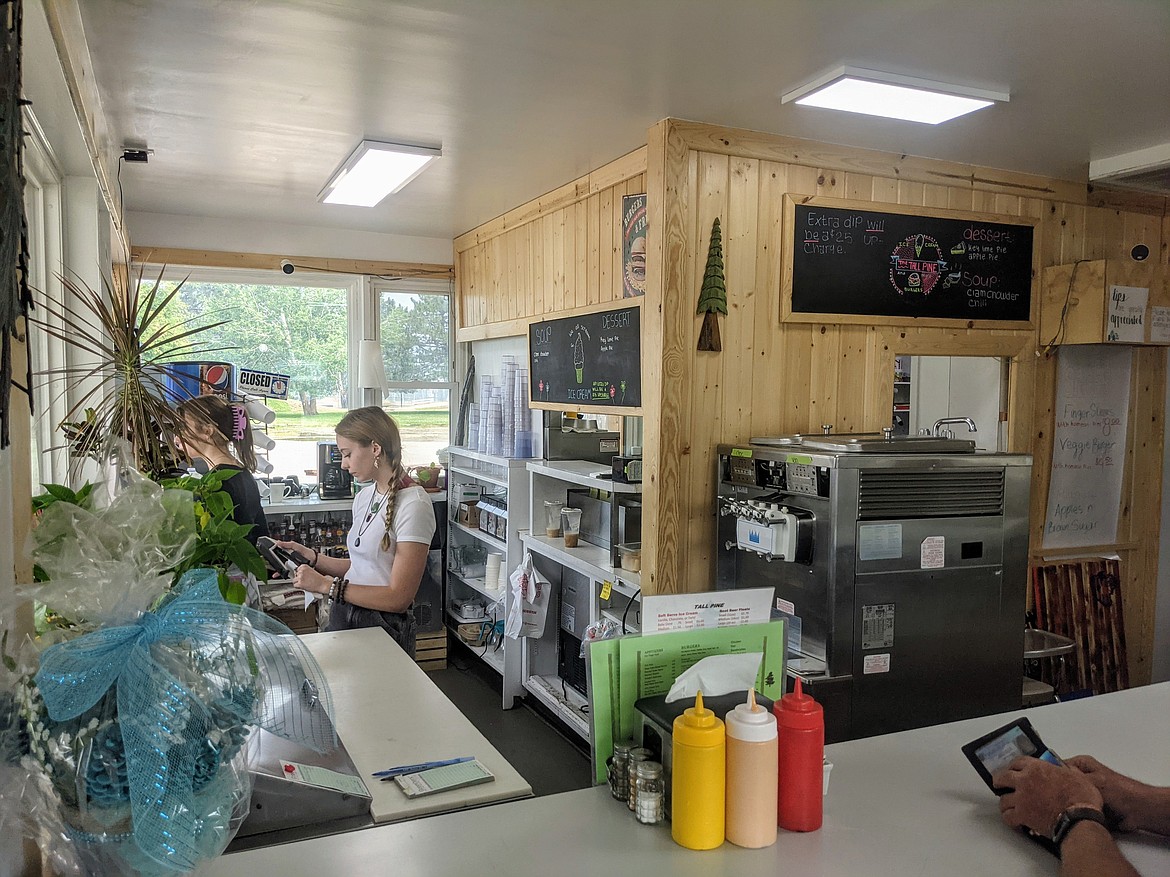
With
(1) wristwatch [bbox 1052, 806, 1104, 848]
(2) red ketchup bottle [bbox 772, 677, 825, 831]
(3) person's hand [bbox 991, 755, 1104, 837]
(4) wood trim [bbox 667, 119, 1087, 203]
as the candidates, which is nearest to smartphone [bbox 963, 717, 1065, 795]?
(3) person's hand [bbox 991, 755, 1104, 837]

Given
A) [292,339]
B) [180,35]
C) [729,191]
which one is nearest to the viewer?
[180,35]

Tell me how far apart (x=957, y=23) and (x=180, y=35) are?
2.13 m

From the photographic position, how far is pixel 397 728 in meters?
2.15

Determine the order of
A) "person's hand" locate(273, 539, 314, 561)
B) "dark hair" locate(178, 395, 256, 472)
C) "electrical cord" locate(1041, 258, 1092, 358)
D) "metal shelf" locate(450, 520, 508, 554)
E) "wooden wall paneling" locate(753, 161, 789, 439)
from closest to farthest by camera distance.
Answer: "dark hair" locate(178, 395, 256, 472), "wooden wall paneling" locate(753, 161, 789, 439), "person's hand" locate(273, 539, 314, 561), "electrical cord" locate(1041, 258, 1092, 358), "metal shelf" locate(450, 520, 508, 554)

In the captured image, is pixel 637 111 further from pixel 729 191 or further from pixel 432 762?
pixel 432 762

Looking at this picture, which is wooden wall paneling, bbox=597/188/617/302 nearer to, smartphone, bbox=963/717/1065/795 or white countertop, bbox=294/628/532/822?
white countertop, bbox=294/628/532/822

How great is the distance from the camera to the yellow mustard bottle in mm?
1341

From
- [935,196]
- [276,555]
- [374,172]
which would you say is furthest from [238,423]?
[935,196]

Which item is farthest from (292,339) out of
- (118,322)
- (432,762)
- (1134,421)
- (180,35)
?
(1134,421)

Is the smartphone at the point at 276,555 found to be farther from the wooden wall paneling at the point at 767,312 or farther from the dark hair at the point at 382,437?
the wooden wall paneling at the point at 767,312

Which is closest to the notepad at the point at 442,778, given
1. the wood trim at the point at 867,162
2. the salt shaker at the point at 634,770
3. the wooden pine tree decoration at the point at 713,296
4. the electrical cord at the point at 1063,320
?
the salt shaker at the point at 634,770

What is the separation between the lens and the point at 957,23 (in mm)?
2246

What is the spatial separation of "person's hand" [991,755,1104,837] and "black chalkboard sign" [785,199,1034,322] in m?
2.19

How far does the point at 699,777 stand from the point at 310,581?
7.44 feet
